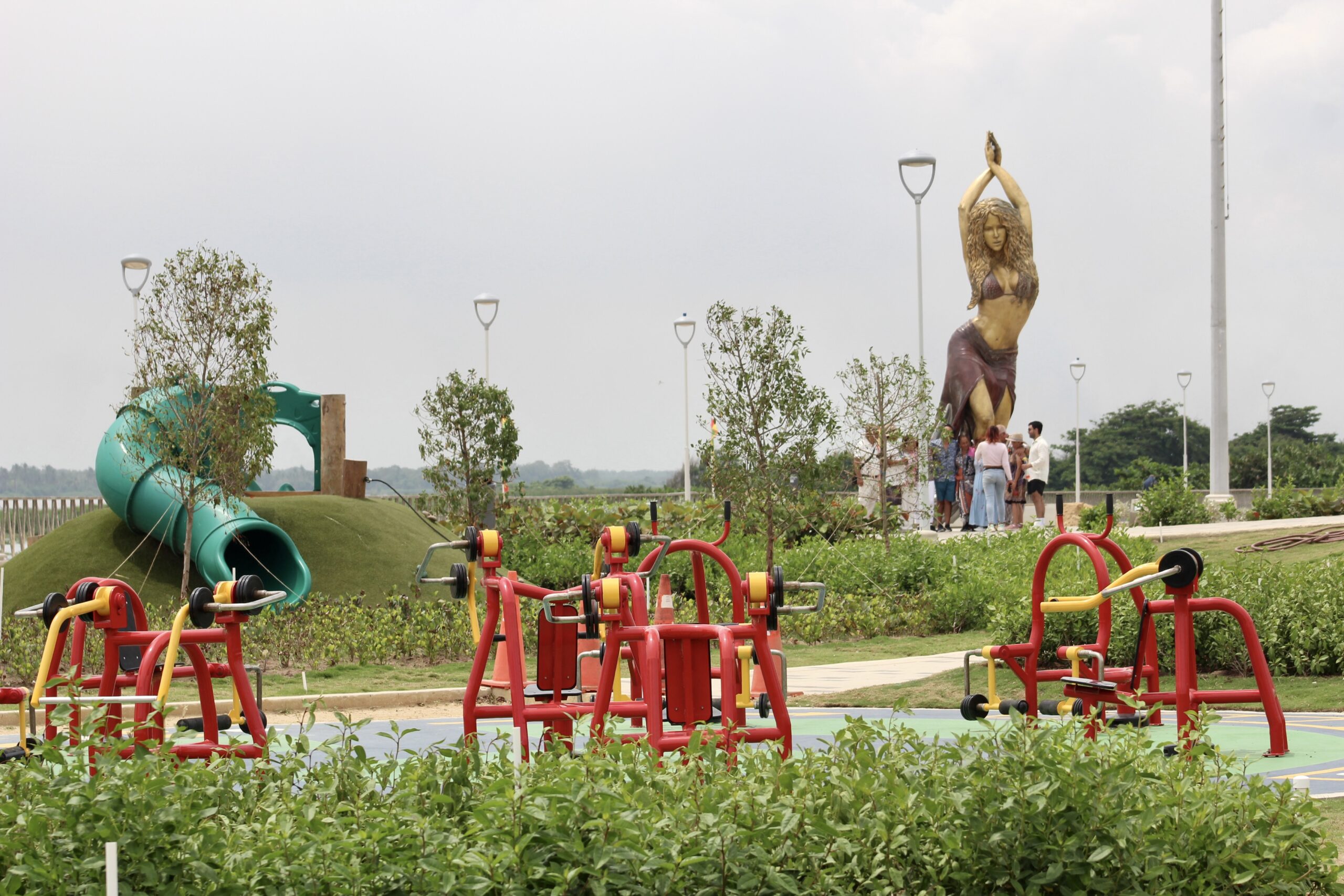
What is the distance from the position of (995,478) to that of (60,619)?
1916cm

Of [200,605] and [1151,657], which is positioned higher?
[200,605]

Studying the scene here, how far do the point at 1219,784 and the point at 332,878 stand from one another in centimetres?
262

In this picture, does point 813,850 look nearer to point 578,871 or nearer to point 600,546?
point 578,871

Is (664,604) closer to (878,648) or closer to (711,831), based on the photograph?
(878,648)

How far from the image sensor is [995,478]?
23.9m

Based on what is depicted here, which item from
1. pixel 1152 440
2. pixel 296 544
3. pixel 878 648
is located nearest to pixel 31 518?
pixel 296 544

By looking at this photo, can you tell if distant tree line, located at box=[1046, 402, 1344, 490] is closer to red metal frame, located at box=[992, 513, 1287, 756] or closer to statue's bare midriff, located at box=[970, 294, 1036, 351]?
statue's bare midriff, located at box=[970, 294, 1036, 351]

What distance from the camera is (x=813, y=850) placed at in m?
3.80

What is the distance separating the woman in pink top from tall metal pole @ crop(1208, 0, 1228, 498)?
11.0 feet

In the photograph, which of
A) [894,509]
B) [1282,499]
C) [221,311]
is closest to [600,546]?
[221,311]

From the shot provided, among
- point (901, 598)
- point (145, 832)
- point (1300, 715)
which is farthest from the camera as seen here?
point (901, 598)

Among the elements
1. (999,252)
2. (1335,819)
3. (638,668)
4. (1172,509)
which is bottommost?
(1335,819)

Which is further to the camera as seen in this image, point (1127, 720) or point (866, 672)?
point (866, 672)

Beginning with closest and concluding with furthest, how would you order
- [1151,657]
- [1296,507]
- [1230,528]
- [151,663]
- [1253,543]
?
[151,663] → [1151,657] → [1253,543] → [1230,528] → [1296,507]
